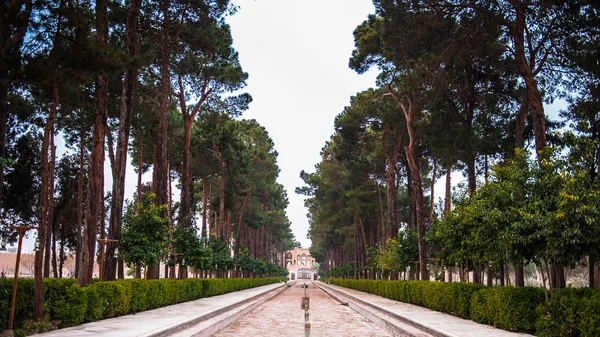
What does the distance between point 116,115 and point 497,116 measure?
17346 millimetres

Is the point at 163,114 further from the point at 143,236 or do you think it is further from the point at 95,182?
the point at 95,182

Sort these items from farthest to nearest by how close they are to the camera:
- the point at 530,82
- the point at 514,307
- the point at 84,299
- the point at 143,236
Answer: the point at 143,236 < the point at 530,82 < the point at 84,299 < the point at 514,307

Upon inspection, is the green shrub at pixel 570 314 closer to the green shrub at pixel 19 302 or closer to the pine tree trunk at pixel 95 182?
the green shrub at pixel 19 302

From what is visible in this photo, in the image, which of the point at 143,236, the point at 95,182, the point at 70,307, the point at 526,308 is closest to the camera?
the point at 526,308

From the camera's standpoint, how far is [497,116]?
2334 cm

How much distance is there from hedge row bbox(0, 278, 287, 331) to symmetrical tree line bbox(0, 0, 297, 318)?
1.08 ft

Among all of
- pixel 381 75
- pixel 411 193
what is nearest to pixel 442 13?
pixel 381 75

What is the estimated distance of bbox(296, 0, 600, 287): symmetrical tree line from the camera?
10523 millimetres

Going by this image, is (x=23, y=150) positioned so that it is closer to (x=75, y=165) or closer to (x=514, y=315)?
(x=75, y=165)

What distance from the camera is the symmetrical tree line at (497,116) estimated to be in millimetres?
10523

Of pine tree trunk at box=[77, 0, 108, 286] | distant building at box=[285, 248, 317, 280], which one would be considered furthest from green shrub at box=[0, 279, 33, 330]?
distant building at box=[285, 248, 317, 280]

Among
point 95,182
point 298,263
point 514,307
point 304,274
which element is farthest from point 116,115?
point 298,263

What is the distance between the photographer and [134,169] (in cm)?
3925

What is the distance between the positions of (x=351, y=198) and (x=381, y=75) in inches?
601
